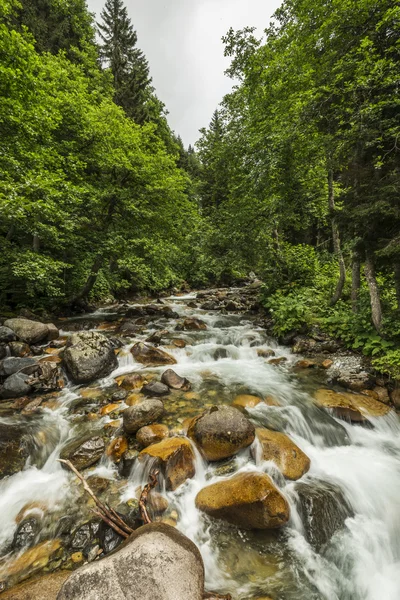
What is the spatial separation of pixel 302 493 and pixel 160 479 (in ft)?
6.25

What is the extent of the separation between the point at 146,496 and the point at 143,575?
4.29 feet

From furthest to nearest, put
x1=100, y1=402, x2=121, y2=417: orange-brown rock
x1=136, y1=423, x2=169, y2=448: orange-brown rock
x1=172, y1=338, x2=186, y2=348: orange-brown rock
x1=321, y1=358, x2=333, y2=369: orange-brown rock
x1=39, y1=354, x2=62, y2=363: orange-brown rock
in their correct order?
x1=172, y1=338, x2=186, y2=348: orange-brown rock → x1=321, y1=358, x2=333, y2=369: orange-brown rock → x1=39, y1=354, x2=62, y2=363: orange-brown rock → x1=100, y1=402, x2=121, y2=417: orange-brown rock → x1=136, y1=423, x2=169, y2=448: orange-brown rock

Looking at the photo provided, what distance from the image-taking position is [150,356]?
23.2 ft

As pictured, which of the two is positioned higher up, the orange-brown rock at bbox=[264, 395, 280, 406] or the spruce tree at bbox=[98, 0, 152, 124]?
the spruce tree at bbox=[98, 0, 152, 124]

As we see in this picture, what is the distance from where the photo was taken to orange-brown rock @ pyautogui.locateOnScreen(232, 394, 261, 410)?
5066 millimetres

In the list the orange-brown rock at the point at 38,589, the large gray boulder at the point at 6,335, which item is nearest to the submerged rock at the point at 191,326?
the large gray boulder at the point at 6,335

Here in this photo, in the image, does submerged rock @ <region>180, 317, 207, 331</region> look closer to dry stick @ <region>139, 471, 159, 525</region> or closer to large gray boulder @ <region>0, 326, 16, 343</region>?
large gray boulder @ <region>0, 326, 16, 343</region>

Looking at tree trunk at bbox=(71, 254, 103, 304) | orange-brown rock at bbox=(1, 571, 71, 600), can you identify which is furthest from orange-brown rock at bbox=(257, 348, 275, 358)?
tree trunk at bbox=(71, 254, 103, 304)

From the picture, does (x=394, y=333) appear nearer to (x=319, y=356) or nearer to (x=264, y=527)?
(x=319, y=356)

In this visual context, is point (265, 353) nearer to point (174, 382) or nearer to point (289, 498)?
point (174, 382)

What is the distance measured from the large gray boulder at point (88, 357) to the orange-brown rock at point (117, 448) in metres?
2.30

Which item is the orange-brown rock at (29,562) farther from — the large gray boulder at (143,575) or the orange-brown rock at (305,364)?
the orange-brown rock at (305,364)

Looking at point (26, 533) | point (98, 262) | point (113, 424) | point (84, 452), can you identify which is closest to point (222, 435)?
point (113, 424)

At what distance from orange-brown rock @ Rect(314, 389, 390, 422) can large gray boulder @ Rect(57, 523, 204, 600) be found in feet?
12.4
